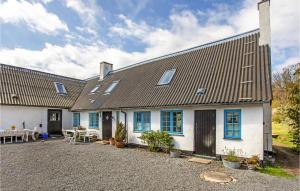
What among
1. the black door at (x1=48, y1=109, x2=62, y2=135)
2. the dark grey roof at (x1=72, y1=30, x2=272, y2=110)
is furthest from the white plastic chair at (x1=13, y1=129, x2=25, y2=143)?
the dark grey roof at (x1=72, y1=30, x2=272, y2=110)

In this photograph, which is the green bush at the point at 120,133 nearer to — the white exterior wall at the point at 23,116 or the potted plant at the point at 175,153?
the potted plant at the point at 175,153

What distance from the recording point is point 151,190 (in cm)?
593

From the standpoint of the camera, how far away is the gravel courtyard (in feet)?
20.4

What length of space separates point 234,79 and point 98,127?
11187 mm

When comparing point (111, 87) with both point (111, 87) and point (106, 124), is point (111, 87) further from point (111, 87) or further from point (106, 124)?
point (106, 124)

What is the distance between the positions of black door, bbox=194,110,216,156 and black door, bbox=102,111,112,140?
7.47 meters

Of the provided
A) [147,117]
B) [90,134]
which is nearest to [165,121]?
[147,117]

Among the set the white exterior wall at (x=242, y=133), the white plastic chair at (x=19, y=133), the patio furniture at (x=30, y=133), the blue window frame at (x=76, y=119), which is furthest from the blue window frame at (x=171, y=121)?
the white plastic chair at (x=19, y=133)

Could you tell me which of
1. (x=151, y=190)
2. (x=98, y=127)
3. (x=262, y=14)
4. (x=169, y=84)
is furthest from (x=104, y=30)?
(x=151, y=190)

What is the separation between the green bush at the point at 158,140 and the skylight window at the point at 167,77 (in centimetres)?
368

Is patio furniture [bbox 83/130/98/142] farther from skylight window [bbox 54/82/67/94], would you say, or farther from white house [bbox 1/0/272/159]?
skylight window [bbox 54/82/67/94]

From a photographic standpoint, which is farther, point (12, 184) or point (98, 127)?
point (98, 127)

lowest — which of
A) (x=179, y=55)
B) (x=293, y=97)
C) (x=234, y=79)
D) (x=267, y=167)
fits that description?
(x=267, y=167)

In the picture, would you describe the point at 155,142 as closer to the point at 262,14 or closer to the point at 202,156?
the point at 202,156
